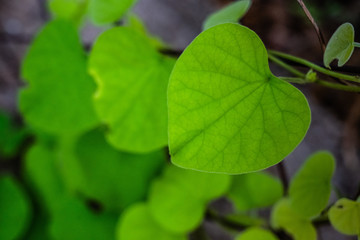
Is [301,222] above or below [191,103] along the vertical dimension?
below

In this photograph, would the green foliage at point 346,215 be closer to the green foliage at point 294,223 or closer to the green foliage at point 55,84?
the green foliage at point 294,223

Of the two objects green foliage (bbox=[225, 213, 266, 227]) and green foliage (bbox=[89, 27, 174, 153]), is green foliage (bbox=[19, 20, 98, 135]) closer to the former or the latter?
green foliage (bbox=[89, 27, 174, 153])

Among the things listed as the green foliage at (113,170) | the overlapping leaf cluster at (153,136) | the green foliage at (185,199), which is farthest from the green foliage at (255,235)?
the green foliage at (113,170)

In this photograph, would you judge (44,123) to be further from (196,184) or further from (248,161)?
(248,161)

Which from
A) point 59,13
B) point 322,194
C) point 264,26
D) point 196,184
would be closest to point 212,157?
point 322,194

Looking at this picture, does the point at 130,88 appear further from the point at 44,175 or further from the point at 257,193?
the point at 44,175

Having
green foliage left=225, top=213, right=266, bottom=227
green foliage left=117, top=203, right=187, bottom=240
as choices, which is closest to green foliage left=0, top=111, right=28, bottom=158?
green foliage left=117, top=203, right=187, bottom=240
